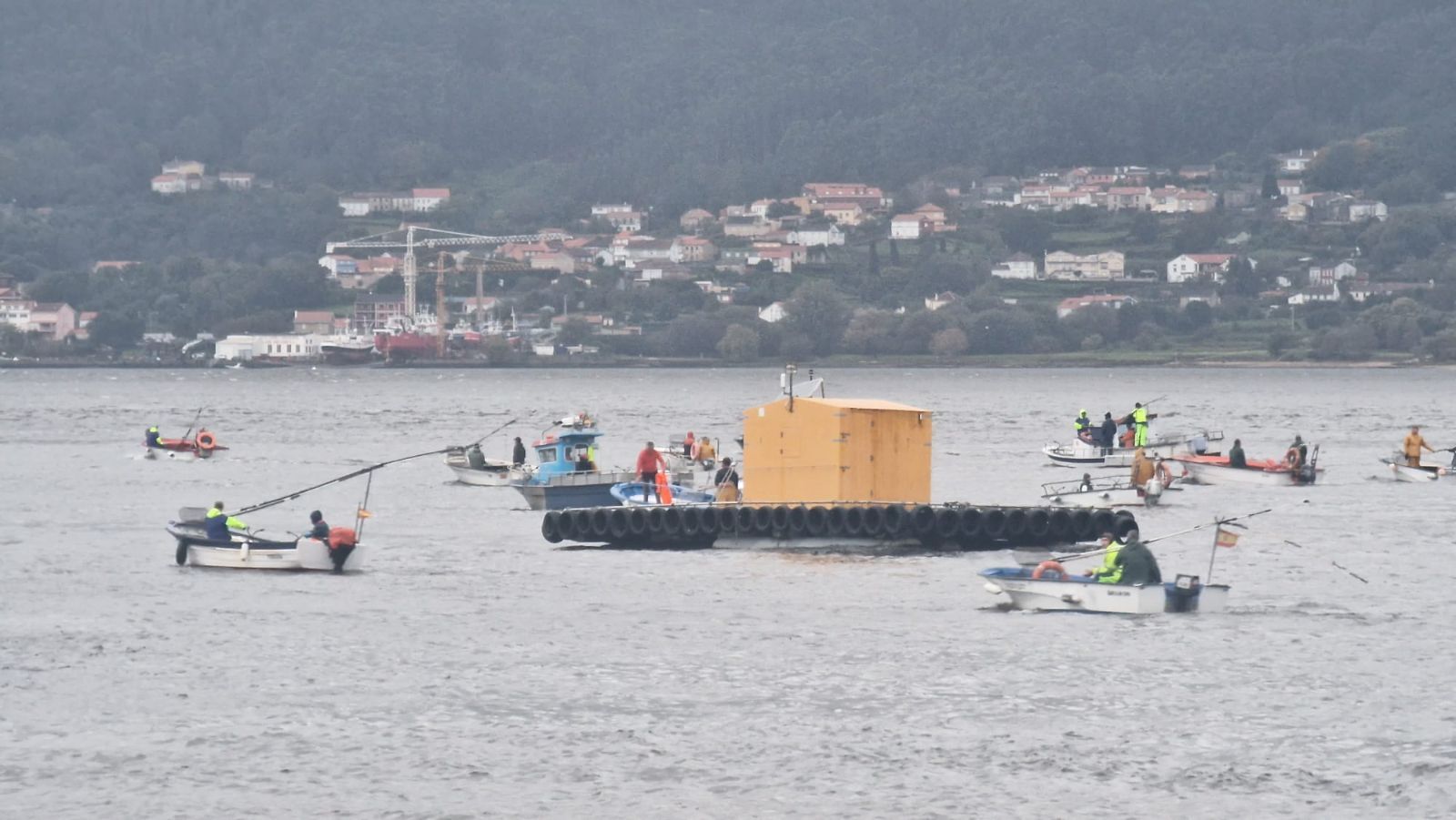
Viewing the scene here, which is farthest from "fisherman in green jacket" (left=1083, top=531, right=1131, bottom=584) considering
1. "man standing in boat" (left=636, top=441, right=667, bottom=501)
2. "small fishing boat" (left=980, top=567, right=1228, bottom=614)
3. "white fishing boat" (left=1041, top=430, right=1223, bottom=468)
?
"white fishing boat" (left=1041, top=430, right=1223, bottom=468)

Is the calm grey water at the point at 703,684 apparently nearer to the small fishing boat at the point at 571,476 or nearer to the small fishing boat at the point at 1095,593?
the small fishing boat at the point at 1095,593

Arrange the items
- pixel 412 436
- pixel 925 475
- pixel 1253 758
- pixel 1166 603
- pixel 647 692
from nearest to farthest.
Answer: pixel 1253 758 → pixel 647 692 → pixel 1166 603 → pixel 925 475 → pixel 412 436

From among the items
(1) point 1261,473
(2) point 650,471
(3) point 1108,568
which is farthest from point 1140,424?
(3) point 1108,568

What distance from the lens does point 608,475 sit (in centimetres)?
5606

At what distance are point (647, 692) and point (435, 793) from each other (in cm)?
593

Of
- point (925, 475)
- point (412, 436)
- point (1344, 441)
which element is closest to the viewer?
point (925, 475)

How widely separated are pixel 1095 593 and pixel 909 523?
8866 millimetres

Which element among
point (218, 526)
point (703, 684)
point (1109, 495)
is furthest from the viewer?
point (1109, 495)

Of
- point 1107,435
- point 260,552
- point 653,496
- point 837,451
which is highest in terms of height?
point 837,451

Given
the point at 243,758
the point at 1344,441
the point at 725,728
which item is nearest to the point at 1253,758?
the point at 725,728

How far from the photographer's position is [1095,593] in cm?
3744

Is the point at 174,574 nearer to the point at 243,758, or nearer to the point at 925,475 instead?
the point at 925,475

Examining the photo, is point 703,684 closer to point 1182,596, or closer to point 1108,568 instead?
point 1108,568

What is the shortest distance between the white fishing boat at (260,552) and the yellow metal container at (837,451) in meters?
8.26
